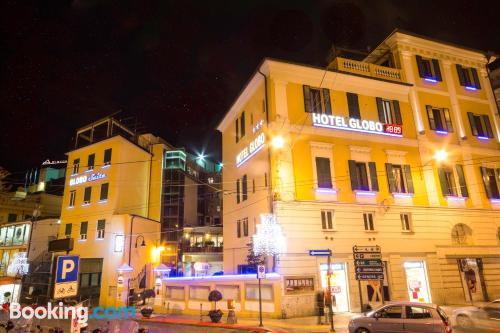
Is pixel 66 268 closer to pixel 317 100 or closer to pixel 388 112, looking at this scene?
pixel 317 100

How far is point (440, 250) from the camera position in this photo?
22984 mm

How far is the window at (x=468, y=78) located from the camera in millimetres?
28656

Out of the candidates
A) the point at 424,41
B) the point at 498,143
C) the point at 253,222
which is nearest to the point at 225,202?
the point at 253,222

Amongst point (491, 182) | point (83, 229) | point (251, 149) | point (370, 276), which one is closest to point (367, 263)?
point (370, 276)

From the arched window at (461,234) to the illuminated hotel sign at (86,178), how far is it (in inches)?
1271

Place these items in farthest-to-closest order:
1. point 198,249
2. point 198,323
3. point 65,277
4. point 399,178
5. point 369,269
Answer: point 198,249 → point 399,178 → point 198,323 → point 369,269 → point 65,277

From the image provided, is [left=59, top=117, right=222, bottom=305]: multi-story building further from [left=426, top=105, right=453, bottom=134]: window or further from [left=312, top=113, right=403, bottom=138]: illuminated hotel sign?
[left=426, top=105, right=453, bottom=134]: window

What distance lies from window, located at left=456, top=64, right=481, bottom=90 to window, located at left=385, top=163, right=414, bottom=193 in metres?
10.9

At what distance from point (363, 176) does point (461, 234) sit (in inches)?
360

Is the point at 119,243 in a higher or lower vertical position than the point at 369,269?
higher

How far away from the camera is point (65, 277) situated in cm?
863

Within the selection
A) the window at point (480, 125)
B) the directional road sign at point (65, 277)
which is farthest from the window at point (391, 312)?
the window at point (480, 125)

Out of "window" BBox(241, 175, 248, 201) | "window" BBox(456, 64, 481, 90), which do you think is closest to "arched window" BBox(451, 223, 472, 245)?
"window" BBox(456, 64, 481, 90)

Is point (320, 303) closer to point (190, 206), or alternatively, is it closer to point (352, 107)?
point (352, 107)
